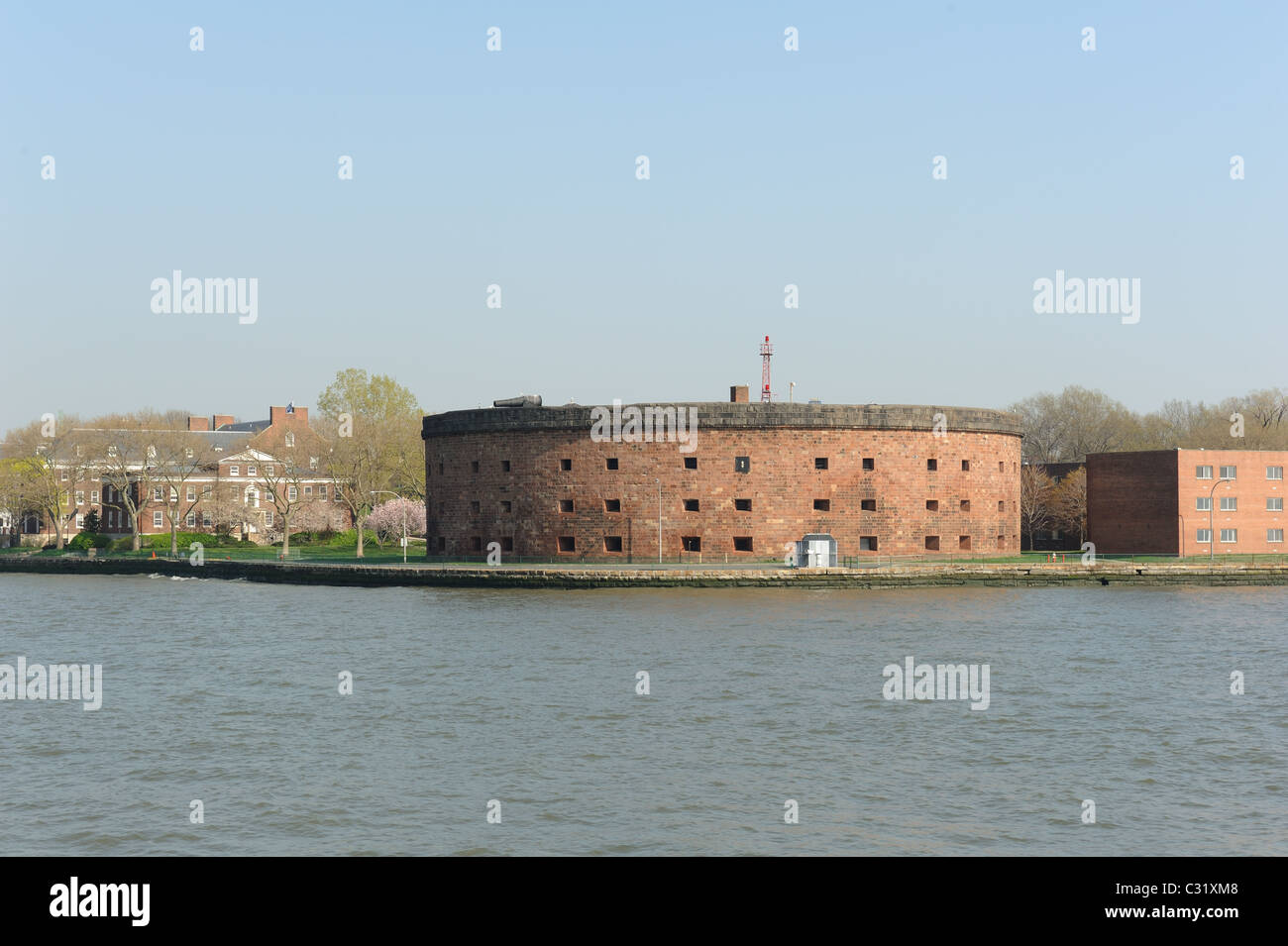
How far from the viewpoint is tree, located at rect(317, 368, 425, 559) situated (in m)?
72.6

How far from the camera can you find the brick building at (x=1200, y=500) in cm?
6119

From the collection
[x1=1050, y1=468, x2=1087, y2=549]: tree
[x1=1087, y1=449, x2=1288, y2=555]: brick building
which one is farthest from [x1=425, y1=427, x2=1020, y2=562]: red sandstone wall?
[x1=1050, y1=468, x2=1087, y2=549]: tree

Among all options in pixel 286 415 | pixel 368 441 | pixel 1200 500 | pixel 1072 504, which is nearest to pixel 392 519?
pixel 368 441

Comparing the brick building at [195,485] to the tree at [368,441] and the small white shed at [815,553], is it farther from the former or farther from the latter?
the small white shed at [815,553]

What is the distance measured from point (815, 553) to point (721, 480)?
5.91 m

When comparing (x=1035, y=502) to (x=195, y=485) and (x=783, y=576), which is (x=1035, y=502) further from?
(x=195, y=485)

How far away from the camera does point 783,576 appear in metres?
49.4

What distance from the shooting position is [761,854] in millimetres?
14023

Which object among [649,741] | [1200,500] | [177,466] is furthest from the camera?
[177,466]

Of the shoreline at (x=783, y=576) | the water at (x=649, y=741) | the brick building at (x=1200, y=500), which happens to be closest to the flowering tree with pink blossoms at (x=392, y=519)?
the shoreline at (x=783, y=576)

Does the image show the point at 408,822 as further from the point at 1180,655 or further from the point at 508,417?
the point at 508,417

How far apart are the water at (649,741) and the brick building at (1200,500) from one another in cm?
2317

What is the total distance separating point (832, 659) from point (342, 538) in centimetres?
5796

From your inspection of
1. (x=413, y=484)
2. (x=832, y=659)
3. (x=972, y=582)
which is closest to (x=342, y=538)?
(x=413, y=484)
